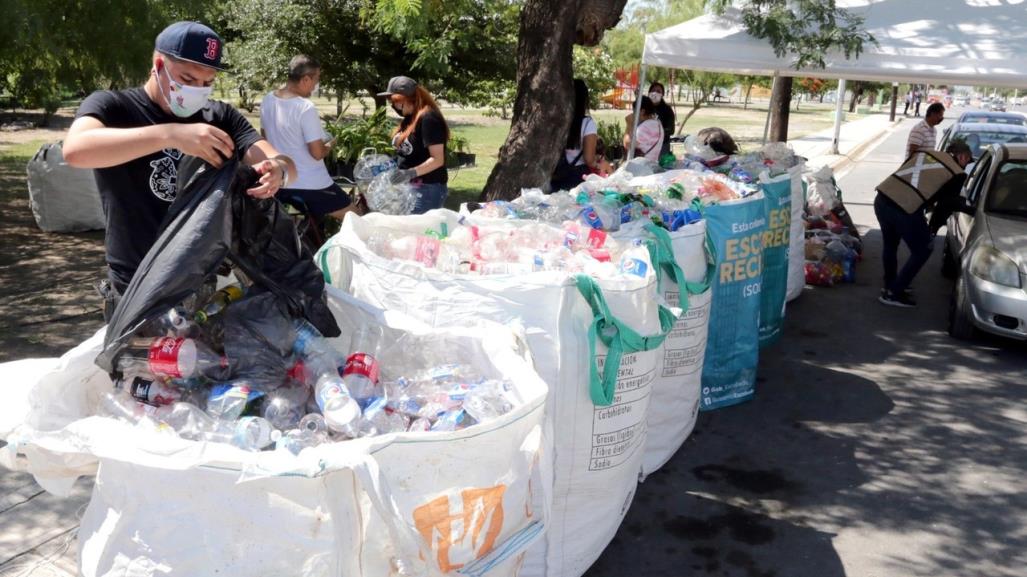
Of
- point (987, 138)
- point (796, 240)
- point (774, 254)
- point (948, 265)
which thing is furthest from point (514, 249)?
point (987, 138)

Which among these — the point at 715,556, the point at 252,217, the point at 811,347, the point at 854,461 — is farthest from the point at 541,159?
the point at 252,217

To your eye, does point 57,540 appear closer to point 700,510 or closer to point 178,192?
point 178,192

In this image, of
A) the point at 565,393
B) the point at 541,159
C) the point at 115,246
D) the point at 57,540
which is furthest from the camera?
the point at 541,159

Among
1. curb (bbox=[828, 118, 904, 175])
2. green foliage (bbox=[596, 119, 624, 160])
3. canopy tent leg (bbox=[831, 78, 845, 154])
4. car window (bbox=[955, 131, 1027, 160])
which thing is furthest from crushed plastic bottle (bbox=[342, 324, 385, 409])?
canopy tent leg (bbox=[831, 78, 845, 154])

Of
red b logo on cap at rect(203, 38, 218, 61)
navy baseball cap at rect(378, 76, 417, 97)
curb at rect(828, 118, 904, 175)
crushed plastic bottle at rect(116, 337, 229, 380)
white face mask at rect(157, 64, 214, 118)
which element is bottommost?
curb at rect(828, 118, 904, 175)

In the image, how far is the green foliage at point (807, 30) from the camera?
23.5 ft

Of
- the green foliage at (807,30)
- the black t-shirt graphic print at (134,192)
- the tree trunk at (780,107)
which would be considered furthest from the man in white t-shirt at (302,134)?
the tree trunk at (780,107)

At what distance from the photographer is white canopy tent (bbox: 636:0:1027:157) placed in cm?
690

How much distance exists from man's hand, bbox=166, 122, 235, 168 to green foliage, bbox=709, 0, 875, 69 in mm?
6041

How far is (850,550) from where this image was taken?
3.72 meters

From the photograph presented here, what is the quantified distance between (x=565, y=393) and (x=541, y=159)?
358cm

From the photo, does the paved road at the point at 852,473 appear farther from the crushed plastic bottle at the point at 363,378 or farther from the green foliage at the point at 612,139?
the green foliage at the point at 612,139

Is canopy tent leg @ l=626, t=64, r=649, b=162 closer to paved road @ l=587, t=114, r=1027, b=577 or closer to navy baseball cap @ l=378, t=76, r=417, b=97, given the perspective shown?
paved road @ l=587, t=114, r=1027, b=577

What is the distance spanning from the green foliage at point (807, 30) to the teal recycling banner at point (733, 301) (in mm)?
2819
